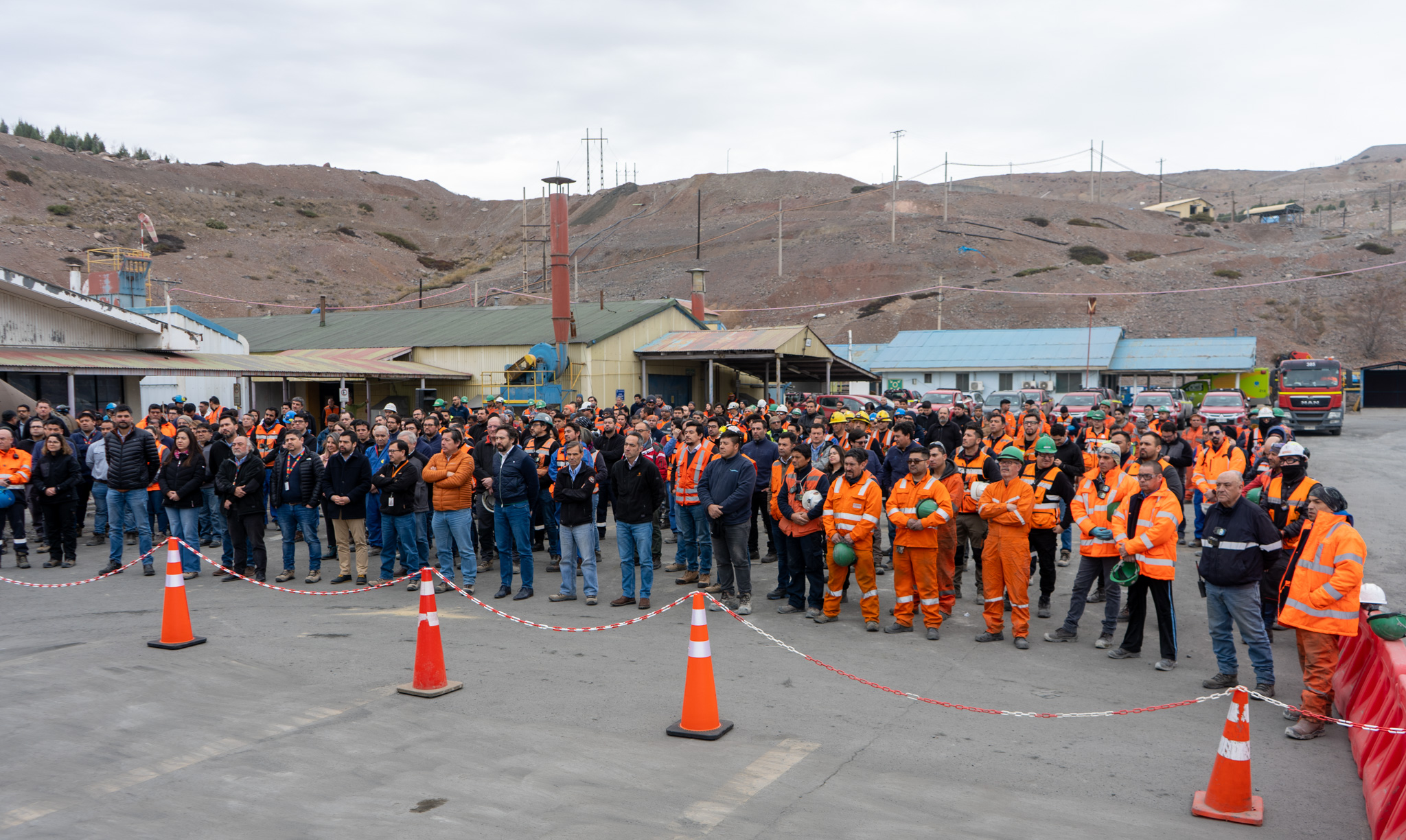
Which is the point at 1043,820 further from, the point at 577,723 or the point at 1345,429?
the point at 1345,429

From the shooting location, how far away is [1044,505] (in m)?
8.84

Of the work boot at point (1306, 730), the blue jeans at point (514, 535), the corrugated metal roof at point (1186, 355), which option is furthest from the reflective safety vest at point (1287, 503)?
the corrugated metal roof at point (1186, 355)

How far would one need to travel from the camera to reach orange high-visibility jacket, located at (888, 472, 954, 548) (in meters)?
8.34

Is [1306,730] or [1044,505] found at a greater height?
[1044,505]

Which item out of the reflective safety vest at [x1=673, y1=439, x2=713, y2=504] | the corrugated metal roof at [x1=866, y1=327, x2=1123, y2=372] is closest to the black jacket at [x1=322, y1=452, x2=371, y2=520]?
the reflective safety vest at [x1=673, y1=439, x2=713, y2=504]

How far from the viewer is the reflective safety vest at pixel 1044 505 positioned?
869 centimetres

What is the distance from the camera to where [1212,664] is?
7586mm

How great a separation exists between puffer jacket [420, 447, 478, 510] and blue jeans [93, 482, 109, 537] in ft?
16.1

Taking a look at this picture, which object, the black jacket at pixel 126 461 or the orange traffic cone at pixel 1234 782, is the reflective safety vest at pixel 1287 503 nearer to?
the orange traffic cone at pixel 1234 782

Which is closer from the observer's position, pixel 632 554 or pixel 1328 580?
pixel 1328 580

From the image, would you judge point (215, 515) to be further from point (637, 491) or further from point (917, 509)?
point (917, 509)

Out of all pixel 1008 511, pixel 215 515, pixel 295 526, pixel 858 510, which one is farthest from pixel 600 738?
pixel 215 515

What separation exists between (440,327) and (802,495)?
91.5 feet

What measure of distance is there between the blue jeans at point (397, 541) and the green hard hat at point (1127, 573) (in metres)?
7.73
